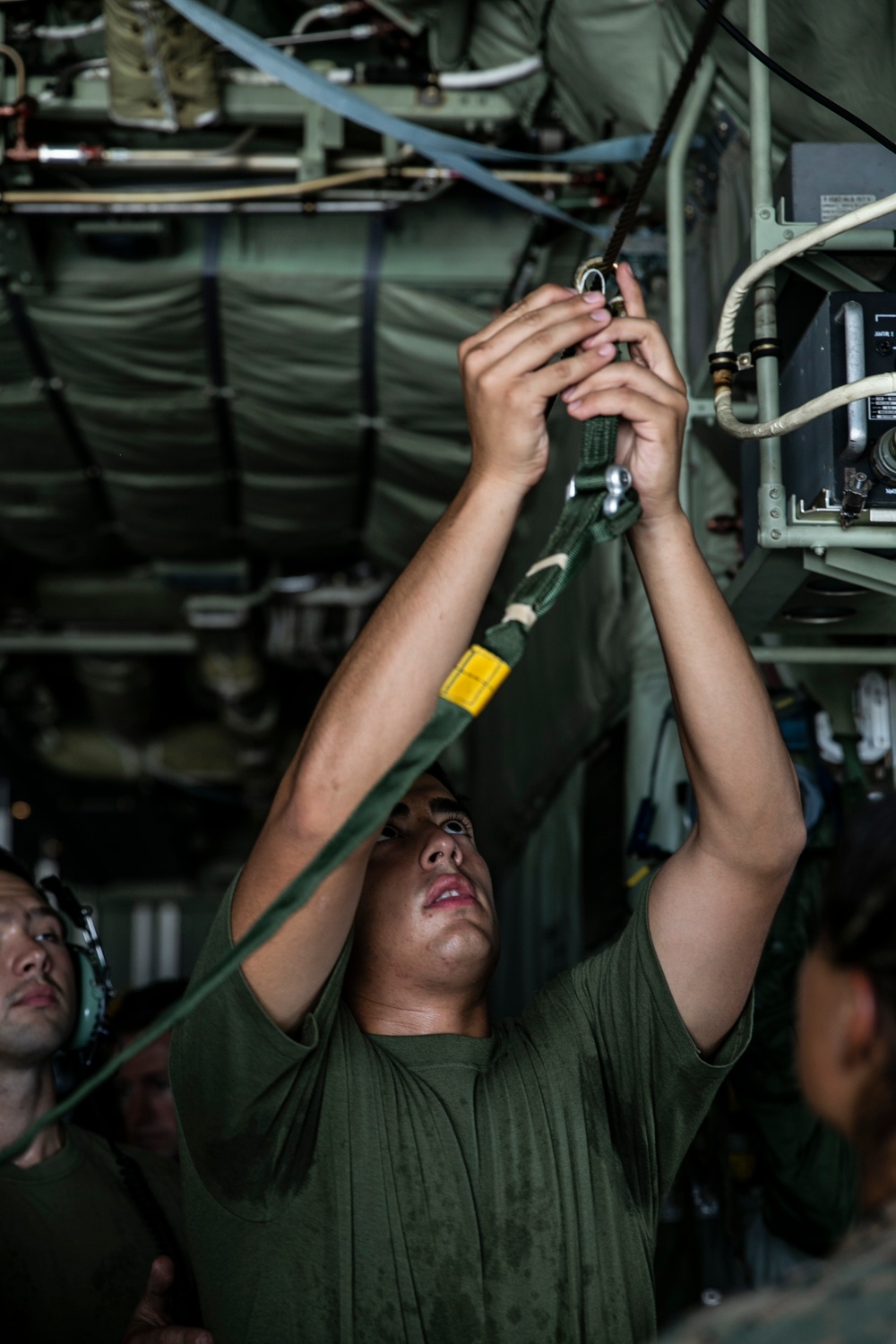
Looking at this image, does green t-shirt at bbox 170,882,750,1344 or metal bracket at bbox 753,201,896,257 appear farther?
metal bracket at bbox 753,201,896,257

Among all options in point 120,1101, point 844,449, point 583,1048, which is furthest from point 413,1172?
point 120,1101

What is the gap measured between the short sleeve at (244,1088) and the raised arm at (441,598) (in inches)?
5.5

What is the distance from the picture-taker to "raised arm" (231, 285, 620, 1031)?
53.5 inches

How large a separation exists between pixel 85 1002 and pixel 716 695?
151 cm

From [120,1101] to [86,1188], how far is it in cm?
107

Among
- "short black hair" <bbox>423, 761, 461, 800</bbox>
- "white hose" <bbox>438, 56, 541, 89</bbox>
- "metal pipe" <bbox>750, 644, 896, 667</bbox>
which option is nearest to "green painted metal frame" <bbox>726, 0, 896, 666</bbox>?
"metal pipe" <bbox>750, 644, 896, 667</bbox>

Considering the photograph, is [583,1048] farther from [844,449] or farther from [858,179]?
[858,179]

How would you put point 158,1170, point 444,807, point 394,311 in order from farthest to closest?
point 394,311 → point 158,1170 → point 444,807

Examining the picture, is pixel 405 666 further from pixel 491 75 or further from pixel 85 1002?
pixel 491 75

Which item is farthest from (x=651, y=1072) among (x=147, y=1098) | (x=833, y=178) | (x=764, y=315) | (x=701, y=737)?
(x=147, y=1098)

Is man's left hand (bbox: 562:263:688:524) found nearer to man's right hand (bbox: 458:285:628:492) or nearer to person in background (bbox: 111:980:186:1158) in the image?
man's right hand (bbox: 458:285:628:492)

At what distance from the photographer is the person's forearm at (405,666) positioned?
1378 millimetres

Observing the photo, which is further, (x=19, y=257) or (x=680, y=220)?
(x=19, y=257)

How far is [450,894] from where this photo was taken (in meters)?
1.83
